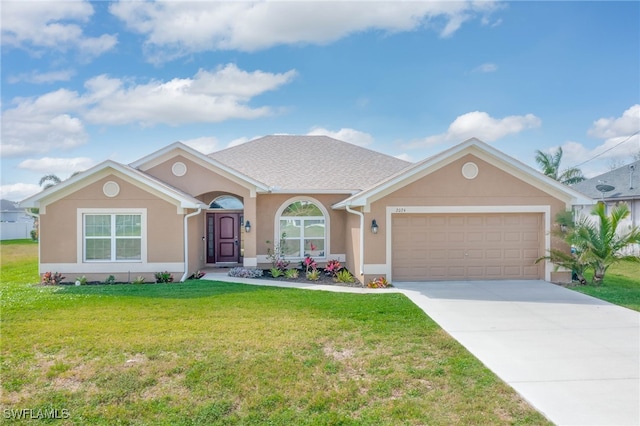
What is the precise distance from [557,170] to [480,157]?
23.0 meters

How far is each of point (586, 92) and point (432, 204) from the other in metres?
13.2

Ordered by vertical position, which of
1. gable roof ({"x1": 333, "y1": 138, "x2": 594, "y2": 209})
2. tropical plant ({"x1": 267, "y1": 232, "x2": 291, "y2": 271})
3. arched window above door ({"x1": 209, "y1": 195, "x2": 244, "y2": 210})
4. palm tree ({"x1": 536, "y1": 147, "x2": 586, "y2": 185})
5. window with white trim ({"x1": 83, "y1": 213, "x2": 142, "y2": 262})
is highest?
palm tree ({"x1": 536, "y1": 147, "x2": 586, "y2": 185})

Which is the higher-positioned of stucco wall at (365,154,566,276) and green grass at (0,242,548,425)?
stucco wall at (365,154,566,276)

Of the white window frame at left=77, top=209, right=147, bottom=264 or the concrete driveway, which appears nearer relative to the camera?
the concrete driveway

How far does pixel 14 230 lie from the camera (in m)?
41.1

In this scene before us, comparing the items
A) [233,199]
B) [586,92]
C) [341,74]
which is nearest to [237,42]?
[341,74]

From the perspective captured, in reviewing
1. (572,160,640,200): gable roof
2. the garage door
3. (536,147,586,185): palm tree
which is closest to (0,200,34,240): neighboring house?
the garage door

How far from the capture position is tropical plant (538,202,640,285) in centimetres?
1219

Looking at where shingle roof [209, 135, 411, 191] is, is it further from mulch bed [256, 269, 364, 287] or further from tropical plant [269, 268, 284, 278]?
mulch bed [256, 269, 364, 287]

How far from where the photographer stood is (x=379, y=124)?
22281 millimetres

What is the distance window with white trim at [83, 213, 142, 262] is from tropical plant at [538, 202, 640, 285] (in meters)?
14.1

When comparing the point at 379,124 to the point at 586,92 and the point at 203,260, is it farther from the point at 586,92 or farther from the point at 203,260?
the point at 203,260

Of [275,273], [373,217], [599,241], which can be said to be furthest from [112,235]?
[599,241]

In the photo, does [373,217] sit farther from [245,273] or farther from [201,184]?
[201,184]
